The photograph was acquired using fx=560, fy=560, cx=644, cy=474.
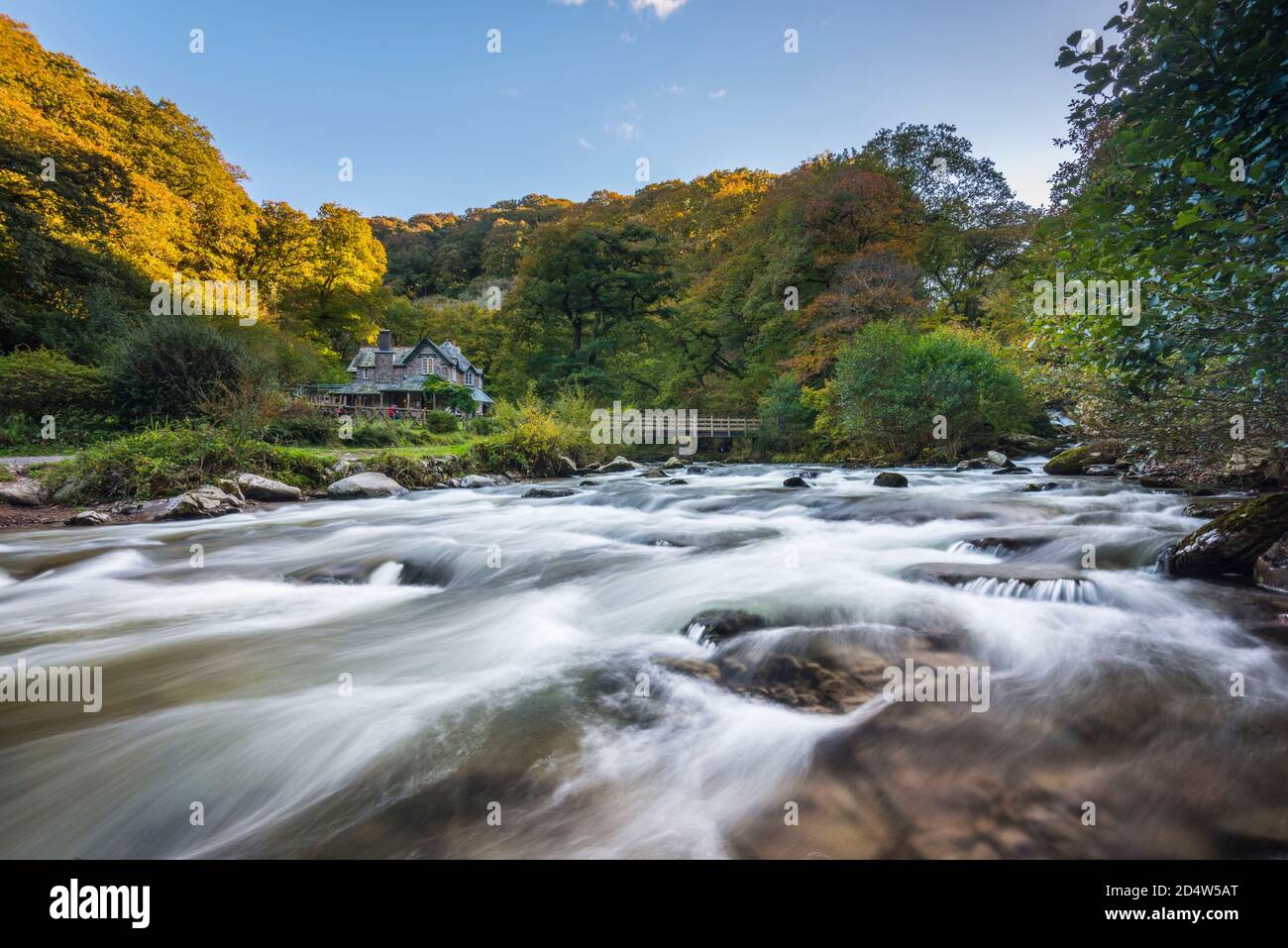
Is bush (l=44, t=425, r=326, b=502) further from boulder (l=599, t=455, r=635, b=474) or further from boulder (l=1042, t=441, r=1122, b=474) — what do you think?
boulder (l=1042, t=441, r=1122, b=474)

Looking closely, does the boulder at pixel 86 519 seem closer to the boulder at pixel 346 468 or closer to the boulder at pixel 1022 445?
the boulder at pixel 346 468

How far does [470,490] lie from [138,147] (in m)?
33.3

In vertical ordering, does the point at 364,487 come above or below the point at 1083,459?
below

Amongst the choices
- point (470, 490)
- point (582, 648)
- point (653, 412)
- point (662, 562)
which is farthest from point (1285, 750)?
point (653, 412)

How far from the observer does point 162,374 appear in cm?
1552

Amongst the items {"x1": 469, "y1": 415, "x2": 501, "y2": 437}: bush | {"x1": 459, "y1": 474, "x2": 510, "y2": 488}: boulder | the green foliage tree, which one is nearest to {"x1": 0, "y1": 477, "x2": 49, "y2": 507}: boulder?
{"x1": 459, "y1": 474, "x2": 510, "y2": 488}: boulder

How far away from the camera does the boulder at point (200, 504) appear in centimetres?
975

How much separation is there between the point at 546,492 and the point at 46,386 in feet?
46.5

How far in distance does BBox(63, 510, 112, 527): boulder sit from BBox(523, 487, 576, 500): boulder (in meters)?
7.49

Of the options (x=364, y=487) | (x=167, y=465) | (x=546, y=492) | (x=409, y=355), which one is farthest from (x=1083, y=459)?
(x=409, y=355)

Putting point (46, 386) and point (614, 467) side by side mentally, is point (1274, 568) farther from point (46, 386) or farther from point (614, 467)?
point (46, 386)

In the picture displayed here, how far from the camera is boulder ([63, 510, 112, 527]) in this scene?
29.6 feet

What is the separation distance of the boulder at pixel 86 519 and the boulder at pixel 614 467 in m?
13.8
